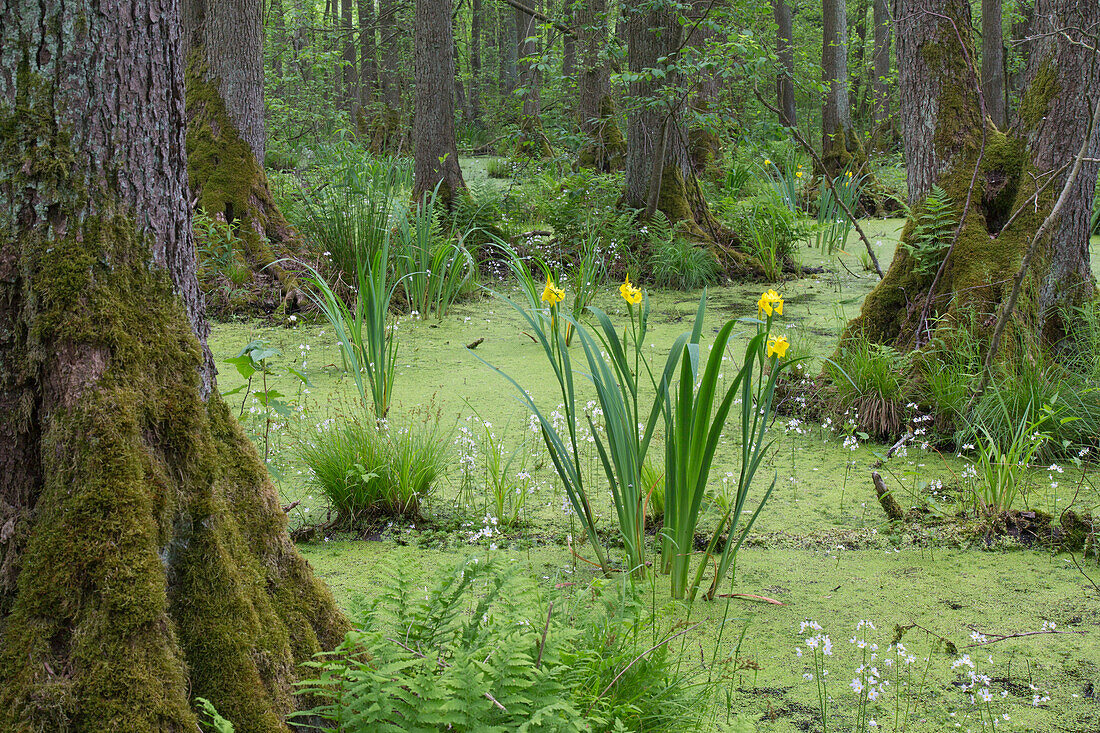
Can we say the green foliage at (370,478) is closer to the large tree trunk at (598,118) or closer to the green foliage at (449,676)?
the green foliage at (449,676)

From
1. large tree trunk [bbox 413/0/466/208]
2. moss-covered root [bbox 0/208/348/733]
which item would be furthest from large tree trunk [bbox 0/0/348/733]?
large tree trunk [bbox 413/0/466/208]

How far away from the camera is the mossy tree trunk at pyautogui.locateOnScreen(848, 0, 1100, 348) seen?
12.2 ft

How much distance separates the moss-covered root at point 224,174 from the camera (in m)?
6.16

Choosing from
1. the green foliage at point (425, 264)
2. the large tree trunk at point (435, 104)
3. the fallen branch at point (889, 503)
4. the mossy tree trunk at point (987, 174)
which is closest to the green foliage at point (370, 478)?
the fallen branch at point (889, 503)

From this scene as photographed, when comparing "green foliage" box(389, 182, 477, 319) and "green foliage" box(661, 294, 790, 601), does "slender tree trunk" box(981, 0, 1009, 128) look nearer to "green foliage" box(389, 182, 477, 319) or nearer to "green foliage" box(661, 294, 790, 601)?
"green foliage" box(389, 182, 477, 319)

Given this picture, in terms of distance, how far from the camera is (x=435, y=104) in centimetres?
748

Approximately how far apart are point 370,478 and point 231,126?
4.50 meters

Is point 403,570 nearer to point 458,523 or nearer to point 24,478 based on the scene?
point 24,478

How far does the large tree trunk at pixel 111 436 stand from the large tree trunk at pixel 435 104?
5965 mm

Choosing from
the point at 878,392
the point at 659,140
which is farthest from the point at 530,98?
the point at 878,392

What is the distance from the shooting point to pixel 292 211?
6922 mm

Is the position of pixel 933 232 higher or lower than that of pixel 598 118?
lower

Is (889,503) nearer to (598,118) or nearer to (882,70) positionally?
(598,118)

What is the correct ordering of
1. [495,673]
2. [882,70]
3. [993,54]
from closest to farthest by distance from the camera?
[495,673] < [993,54] < [882,70]
